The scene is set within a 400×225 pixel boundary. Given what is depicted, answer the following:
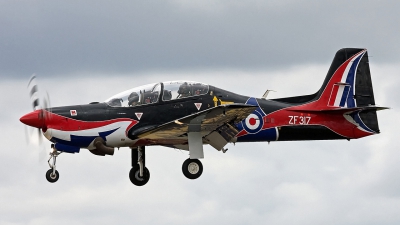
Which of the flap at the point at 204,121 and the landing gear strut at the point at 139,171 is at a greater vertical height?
the flap at the point at 204,121

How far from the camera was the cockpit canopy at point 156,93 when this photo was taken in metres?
33.2

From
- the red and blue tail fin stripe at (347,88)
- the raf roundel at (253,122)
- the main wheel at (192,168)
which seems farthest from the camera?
the red and blue tail fin stripe at (347,88)


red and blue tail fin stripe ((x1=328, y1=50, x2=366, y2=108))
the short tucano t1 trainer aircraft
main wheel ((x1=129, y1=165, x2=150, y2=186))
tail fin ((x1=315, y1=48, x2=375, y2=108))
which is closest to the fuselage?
the short tucano t1 trainer aircraft

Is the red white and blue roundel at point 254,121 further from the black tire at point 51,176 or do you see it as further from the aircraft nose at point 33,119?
the aircraft nose at point 33,119

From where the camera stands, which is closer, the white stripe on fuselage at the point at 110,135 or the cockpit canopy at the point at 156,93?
the white stripe on fuselage at the point at 110,135

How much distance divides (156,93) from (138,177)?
329 centimetres

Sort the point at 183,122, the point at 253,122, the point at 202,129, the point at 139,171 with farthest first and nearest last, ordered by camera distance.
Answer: the point at 139,171 → the point at 253,122 → the point at 202,129 → the point at 183,122

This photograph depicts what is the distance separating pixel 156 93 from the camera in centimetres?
3319

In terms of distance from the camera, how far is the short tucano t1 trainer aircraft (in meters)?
32.7

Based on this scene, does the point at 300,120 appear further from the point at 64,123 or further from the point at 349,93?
the point at 64,123

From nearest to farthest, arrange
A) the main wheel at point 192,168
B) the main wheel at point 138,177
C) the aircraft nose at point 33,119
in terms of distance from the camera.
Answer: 1. the aircraft nose at point 33,119
2. the main wheel at point 192,168
3. the main wheel at point 138,177

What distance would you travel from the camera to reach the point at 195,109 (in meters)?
33.3

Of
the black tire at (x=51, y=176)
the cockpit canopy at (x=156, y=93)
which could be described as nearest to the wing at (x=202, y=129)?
Answer: the cockpit canopy at (x=156, y=93)

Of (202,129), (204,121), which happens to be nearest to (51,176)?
(202,129)
